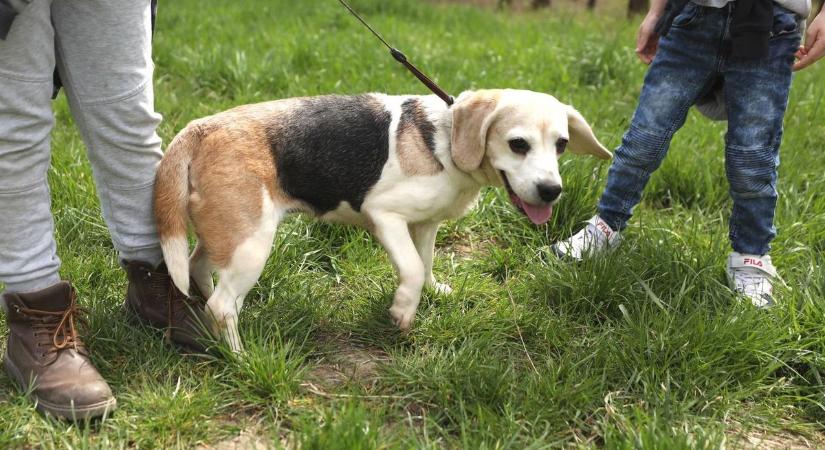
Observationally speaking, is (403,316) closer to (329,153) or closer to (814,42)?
(329,153)

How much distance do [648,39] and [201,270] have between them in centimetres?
199

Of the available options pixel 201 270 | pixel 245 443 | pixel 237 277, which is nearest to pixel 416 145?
pixel 237 277

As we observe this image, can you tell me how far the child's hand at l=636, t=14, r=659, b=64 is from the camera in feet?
10.4

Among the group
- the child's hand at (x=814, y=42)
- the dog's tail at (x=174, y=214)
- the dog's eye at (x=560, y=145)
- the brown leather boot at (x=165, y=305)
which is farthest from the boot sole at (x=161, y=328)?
the child's hand at (x=814, y=42)

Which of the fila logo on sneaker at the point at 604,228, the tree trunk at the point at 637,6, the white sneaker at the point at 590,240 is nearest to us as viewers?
the white sneaker at the point at 590,240

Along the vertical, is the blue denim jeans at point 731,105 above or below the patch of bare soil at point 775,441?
above

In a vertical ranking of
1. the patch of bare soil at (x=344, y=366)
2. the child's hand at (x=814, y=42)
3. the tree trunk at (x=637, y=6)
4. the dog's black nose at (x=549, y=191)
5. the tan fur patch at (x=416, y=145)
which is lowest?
the tree trunk at (x=637, y=6)

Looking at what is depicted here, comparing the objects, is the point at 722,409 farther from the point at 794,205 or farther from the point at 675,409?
the point at 794,205

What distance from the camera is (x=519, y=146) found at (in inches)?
101

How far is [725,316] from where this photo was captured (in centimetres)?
268

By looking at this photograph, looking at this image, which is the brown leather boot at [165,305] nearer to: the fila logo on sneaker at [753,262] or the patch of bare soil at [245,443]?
the patch of bare soil at [245,443]

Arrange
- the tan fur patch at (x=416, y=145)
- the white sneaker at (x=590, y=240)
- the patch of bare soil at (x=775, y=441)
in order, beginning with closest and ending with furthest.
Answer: the patch of bare soil at (x=775, y=441) < the tan fur patch at (x=416, y=145) < the white sneaker at (x=590, y=240)

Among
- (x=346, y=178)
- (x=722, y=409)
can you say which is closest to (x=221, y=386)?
(x=346, y=178)

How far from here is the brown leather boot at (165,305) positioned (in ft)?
8.39
